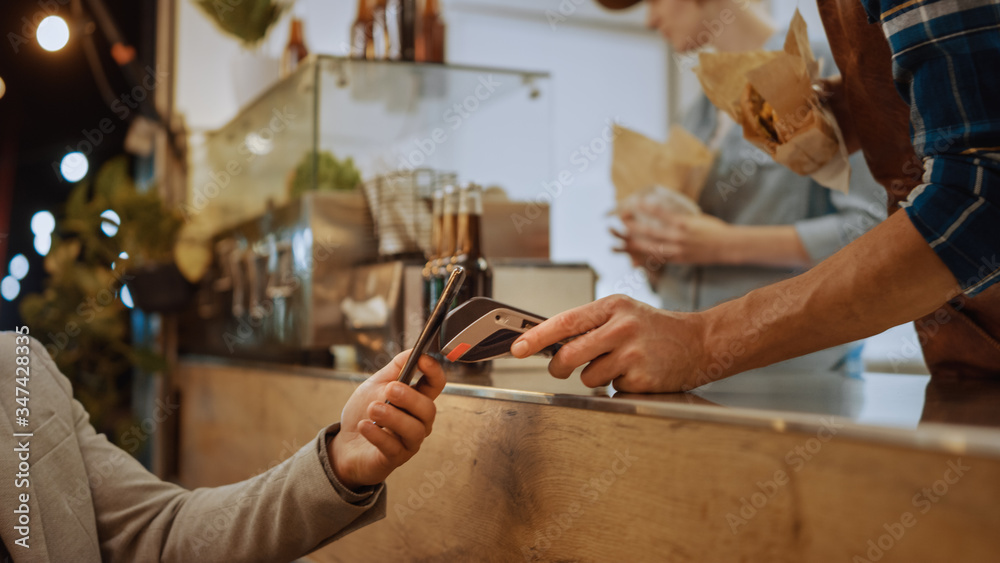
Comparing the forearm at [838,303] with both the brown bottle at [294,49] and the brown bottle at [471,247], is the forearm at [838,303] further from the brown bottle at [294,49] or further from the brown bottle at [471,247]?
the brown bottle at [294,49]

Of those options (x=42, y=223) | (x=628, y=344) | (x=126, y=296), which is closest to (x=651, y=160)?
(x=628, y=344)

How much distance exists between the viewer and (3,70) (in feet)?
10.3

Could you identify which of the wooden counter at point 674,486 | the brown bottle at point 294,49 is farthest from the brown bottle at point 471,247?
the brown bottle at point 294,49

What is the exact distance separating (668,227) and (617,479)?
3.64ft

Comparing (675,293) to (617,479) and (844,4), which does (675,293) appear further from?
(617,479)

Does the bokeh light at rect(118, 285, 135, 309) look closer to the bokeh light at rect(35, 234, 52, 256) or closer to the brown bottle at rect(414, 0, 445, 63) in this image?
the bokeh light at rect(35, 234, 52, 256)

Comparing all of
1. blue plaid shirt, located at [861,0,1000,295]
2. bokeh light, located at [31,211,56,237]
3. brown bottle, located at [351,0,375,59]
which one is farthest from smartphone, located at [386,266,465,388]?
bokeh light, located at [31,211,56,237]

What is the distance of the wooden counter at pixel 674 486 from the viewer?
454mm

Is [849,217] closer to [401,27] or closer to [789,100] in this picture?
[789,100]

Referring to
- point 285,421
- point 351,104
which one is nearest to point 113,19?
point 351,104

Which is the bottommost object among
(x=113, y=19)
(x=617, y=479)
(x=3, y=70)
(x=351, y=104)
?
(x=617, y=479)

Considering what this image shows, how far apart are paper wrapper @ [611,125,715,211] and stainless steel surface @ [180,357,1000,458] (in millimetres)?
707

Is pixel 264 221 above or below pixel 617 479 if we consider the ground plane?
above

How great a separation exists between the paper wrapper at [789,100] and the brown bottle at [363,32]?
1003 millimetres
